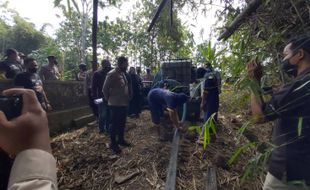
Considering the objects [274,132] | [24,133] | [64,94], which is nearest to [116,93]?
[64,94]

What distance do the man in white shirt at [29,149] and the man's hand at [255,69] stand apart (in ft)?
4.78

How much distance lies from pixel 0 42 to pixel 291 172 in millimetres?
31428

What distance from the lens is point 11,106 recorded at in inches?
41.0

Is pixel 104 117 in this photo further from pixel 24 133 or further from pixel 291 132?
pixel 24 133

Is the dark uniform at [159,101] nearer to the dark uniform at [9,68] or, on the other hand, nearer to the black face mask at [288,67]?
the dark uniform at [9,68]

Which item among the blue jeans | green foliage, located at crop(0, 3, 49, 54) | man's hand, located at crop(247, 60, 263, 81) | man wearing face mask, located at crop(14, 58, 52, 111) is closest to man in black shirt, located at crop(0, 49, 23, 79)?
man wearing face mask, located at crop(14, 58, 52, 111)

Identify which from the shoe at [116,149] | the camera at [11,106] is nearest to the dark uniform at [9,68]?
the shoe at [116,149]

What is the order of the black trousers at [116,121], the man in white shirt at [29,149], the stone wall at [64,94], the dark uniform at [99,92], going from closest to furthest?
the man in white shirt at [29,149] < the black trousers at [116,121] < the dark uniform at [99,92] < the stone wall at [64,94]

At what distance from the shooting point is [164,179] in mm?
4723

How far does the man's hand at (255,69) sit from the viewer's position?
202 centimetres

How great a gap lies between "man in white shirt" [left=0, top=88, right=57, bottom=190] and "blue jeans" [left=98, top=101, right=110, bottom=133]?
19.8 feet

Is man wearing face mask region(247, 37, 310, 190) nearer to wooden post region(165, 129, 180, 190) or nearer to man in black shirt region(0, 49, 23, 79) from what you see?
wooden post region(165, 129, 180, 190)

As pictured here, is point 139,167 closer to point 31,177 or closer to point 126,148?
point 126,148

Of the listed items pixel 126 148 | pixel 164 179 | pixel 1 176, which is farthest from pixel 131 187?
pixel 1 176
